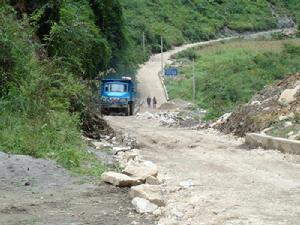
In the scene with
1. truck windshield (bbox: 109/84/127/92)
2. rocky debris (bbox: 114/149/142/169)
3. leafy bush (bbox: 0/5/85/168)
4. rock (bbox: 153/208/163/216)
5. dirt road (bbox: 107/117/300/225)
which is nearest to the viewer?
dirt road (bbox: 107/117/300/225)

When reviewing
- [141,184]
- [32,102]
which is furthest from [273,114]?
[141,184]

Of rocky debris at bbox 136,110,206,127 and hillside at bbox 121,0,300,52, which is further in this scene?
hillside at bbox 121,0,300,52

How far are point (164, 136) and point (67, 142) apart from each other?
→ 8.11 metres

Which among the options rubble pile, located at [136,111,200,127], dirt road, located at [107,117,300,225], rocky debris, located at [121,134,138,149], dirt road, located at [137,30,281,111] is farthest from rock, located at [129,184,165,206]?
dirt road, located at [137,30,281,111]

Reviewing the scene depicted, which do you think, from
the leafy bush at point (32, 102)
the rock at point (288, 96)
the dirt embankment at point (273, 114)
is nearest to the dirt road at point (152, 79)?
the dirt embankment at point (273, 114)

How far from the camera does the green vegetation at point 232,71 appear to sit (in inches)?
1812

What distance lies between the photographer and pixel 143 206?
9.02 metres

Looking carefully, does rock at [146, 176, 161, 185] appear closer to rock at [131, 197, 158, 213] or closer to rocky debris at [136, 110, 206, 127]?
rock at [131, 197, 158, 213]

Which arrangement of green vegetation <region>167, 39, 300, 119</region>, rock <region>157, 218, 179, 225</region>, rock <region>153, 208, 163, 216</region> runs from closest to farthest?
rock <region>157, 218, 179, 225</region>, rock <region>153, 208, 163, 216</region>, green vegetation <region>167, 39, 300, 119</region>

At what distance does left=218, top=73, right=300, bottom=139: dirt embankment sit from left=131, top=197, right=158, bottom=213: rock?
29.6 ft

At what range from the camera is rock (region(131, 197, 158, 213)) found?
892cm

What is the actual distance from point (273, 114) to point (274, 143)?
4.15 metres

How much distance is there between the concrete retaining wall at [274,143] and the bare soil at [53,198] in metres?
6.58

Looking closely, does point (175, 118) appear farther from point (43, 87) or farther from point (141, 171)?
point (141, 171)
